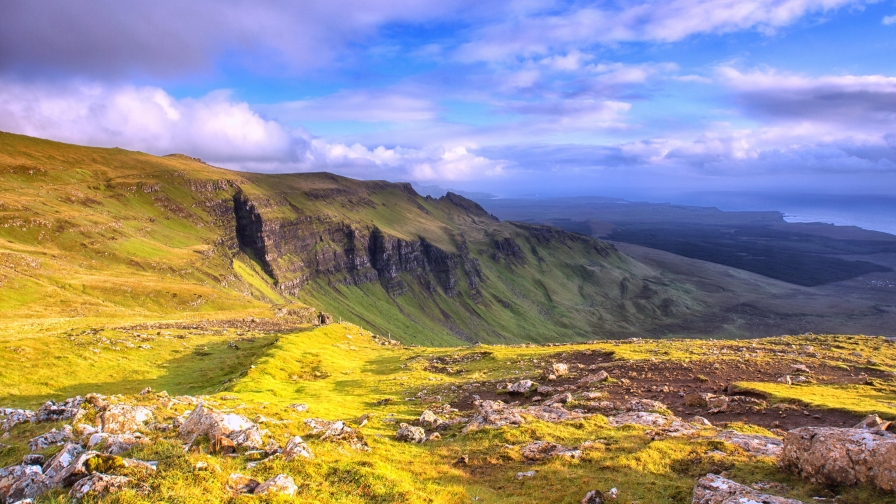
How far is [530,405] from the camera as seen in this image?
39469mm

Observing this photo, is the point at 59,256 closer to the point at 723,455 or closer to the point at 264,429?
the point at 264,429

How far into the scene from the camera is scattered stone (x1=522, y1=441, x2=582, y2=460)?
24516 millimetres

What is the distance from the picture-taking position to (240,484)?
56.5 feet

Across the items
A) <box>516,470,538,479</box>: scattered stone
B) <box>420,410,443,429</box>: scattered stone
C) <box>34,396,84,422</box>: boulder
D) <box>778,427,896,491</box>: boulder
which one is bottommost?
<box>420,410,443,429</box>: scattered stone

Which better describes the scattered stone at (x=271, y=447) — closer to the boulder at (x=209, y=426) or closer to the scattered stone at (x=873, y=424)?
the boulder at (x=209, y=426)

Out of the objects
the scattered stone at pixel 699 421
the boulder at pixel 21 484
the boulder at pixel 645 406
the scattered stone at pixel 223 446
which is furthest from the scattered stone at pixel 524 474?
the boulder at pixel 21 484

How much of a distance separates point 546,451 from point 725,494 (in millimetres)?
10127

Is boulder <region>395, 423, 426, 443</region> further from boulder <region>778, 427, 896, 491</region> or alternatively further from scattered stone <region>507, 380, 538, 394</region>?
boulder <region>778, 427, 896, 491</region>

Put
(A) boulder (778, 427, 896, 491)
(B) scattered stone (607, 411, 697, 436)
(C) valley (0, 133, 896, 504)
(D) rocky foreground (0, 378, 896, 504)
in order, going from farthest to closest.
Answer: (B) scattered stone (607, 411, 697, 436)
(C) valley (0, 133, 896, 504)
(A) boulder (778, 427, 896, 491)
(D) rocky foreground (0, 378, 896, 504)

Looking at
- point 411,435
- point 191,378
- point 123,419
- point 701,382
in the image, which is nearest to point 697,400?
point 701,382

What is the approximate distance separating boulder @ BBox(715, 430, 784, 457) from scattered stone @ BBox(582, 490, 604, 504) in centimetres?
1024

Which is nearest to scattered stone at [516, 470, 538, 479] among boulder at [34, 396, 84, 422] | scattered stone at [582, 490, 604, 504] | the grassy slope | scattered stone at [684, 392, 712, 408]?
the grassy slope

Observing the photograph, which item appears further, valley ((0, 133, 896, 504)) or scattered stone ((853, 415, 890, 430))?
scattered stone ((853, 415, 890, 430))

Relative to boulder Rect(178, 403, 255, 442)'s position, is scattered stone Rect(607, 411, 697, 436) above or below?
below
